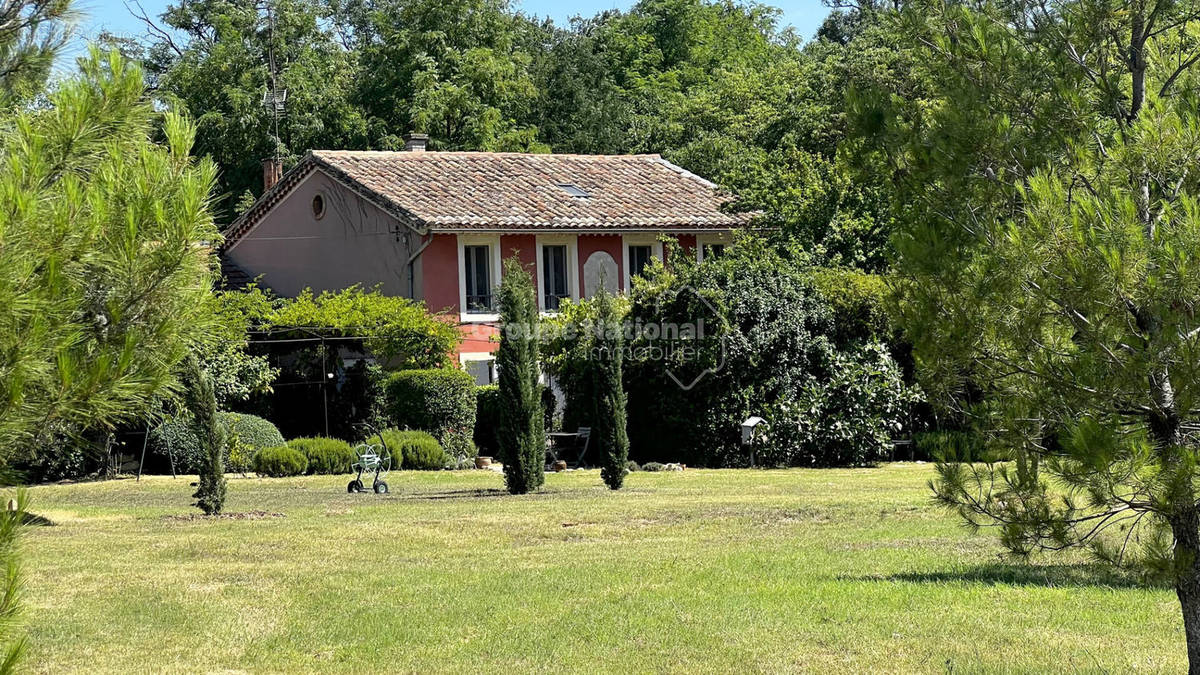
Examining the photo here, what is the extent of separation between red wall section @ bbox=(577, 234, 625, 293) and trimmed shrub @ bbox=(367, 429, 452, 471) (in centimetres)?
835

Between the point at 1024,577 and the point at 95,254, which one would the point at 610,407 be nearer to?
the point at 1024,577

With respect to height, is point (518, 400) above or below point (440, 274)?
below

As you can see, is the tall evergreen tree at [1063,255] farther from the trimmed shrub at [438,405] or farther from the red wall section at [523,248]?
the red wall section at [523,248]

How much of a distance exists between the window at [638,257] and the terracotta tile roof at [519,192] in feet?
2.87

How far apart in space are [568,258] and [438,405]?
298 inches

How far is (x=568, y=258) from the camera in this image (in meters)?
31.5

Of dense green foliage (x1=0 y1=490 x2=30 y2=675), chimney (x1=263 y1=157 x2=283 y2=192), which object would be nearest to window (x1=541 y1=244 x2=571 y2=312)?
chimney (x1=263 y1=157 x2=283 y2=192)

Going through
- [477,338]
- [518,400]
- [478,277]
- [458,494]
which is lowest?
[458,494]

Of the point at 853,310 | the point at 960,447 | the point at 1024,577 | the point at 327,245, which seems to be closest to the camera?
the point at 960,447

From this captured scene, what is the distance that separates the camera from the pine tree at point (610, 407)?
1928 cm

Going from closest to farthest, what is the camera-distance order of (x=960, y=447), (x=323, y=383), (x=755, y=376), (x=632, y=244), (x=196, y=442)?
(x=960, y=447), (x=196, y=442), (x=755, y=376), (x=323, y=383), (x=632, y=244)

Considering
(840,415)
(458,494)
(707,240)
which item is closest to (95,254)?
(458,494)

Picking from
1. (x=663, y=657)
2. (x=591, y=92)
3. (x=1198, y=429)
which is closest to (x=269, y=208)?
(x=591, y=92)

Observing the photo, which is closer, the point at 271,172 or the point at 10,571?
the point at 10,571
